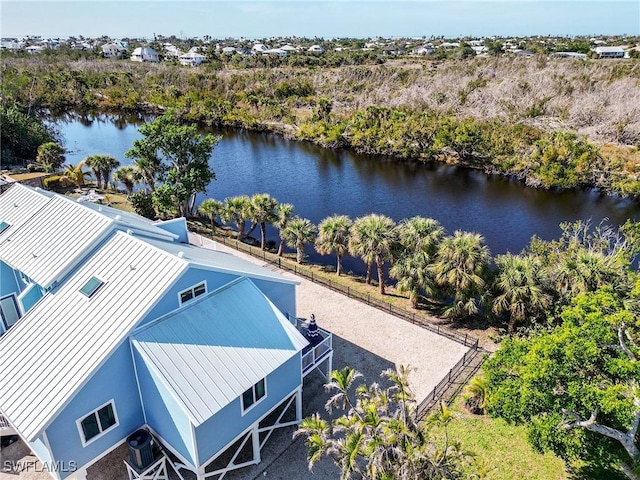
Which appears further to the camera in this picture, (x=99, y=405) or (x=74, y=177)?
(x=74, y=177)

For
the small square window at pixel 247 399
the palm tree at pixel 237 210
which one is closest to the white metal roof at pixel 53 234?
the small square window at pixel 247 399

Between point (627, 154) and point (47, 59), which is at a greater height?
point (47, 59)

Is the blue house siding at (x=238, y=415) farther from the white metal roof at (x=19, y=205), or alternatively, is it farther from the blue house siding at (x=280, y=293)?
the white metal roof at (x=19, y=205)

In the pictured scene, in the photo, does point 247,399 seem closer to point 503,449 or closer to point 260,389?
point 260,389

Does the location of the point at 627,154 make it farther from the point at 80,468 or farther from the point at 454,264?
the point at 80,468

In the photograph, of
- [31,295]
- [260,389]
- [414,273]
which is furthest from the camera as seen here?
[414,273]

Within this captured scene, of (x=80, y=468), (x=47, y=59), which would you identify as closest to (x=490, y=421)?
(x=80, y=468)

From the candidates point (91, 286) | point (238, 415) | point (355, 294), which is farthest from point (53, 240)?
point (355, 294)
